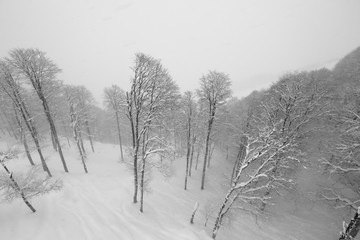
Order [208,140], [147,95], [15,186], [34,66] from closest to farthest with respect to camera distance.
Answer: [15,186]
[147,95]
[34,66]
[208,140]

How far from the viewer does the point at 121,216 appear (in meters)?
12.0

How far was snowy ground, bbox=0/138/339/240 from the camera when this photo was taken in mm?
10406

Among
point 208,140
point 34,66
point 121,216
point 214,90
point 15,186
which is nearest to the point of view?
point 15,186

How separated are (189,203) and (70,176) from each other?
40.9ft

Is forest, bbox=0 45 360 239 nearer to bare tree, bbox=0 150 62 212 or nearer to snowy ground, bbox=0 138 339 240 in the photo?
bare tree, bbox=0 150 62 212

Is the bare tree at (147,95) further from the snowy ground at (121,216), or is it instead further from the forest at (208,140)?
the snowy ground at (121,216)

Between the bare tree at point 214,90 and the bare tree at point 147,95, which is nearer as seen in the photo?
the bare tree at point 147,95

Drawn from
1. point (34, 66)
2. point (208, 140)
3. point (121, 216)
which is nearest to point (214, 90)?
point (208, 140)

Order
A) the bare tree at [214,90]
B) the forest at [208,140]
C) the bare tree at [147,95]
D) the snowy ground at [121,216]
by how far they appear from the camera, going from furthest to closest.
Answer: the bare tree at [214,90] → the bare tree at [147,95] → the forest at [208,140] → the snowy ground at [121,216]

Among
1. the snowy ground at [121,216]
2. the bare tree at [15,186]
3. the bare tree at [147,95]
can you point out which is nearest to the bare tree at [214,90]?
the bare tree at [147,95]

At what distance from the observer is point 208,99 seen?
1678cm

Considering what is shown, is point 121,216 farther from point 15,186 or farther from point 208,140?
point 208,140

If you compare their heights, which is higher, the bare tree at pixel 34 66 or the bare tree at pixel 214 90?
the bare tree at pixel 34 66

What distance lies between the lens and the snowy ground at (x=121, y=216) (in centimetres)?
1041
